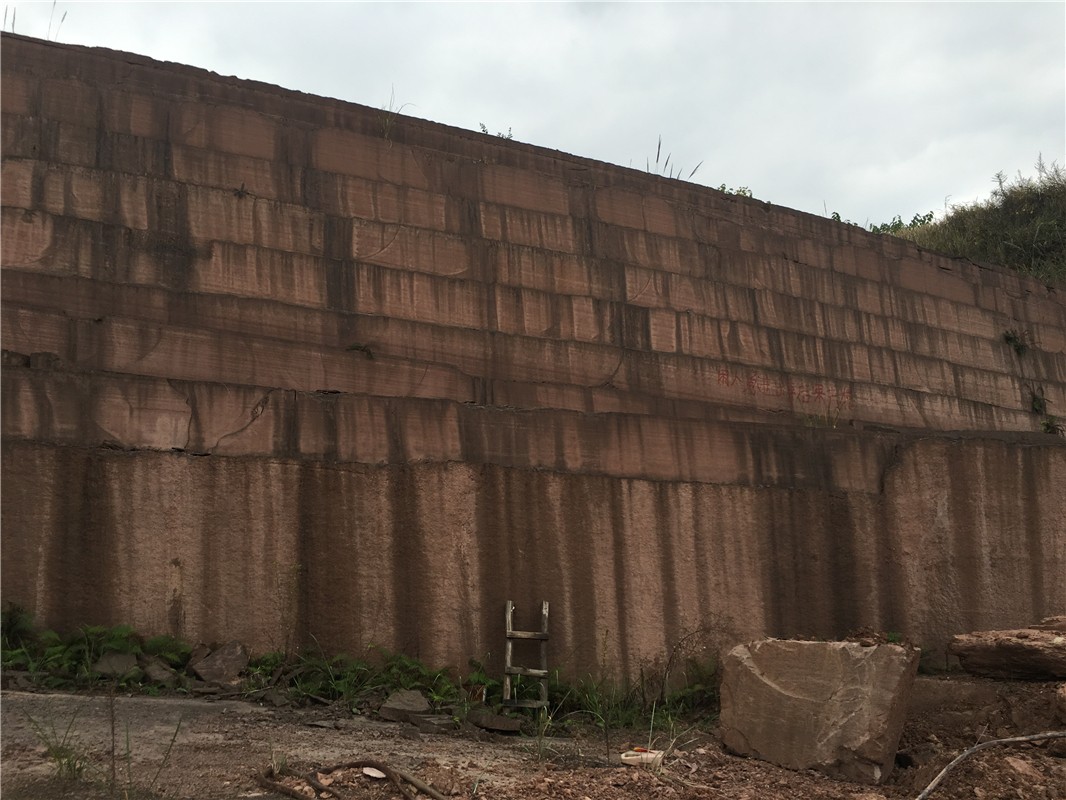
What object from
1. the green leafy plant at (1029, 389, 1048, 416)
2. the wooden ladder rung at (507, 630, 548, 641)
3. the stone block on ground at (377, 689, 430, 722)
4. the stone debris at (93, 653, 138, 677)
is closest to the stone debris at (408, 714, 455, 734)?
the stone block on ground at (377, 689, 430, 722)

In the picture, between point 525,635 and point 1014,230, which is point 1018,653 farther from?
point 1014,230

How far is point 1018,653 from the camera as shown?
6.81m

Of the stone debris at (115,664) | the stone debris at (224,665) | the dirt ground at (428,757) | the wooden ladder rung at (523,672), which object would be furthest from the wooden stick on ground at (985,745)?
the stone debris at (115,664)

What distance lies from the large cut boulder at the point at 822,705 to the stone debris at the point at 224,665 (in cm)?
281

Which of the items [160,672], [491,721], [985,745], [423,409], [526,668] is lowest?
[985,745]

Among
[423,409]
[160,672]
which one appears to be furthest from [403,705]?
[423,409]

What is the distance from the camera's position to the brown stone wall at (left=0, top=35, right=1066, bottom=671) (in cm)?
659

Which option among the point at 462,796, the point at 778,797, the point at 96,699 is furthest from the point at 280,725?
the point at 778,797

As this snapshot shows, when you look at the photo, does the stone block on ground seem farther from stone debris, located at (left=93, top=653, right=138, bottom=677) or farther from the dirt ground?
stone debris, located at (left=93, top=653, right=138, bottom=677)

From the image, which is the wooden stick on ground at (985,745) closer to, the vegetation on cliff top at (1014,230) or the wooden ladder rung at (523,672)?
the wooden ladder rung at (523,672)

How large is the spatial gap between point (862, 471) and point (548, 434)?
2.64 m

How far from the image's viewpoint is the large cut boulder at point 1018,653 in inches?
263

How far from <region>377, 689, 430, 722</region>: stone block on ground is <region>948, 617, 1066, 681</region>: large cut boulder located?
339 centimetres

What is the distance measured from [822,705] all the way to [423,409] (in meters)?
3.02
